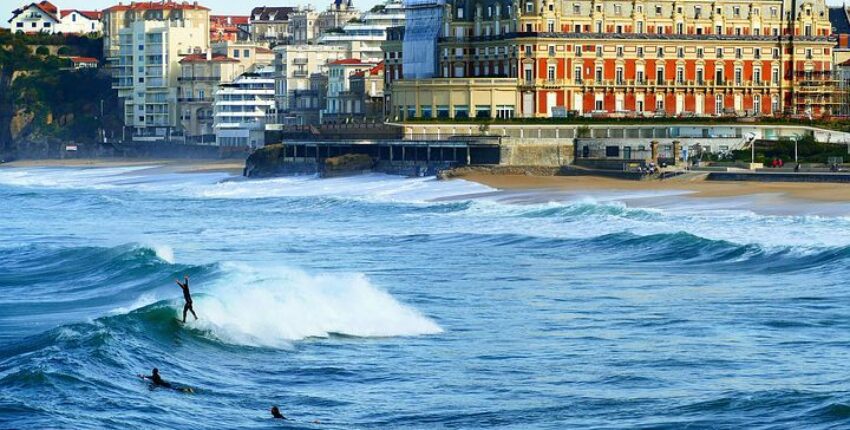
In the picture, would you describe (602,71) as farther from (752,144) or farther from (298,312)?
(298,312)

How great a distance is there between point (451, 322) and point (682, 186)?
40.8 m

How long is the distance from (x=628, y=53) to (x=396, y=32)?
18.3 meters

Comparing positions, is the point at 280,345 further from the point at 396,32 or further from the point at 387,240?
the point at 396,32

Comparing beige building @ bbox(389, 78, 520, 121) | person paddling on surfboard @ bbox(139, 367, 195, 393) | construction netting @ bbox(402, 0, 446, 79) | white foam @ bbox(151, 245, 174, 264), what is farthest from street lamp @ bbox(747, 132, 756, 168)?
person paddling on surfboard @ bbox(139, 367, 195, 393)

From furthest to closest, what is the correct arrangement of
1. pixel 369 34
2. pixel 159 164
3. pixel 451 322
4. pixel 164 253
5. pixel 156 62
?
1. pixel 156 62
2. pixel 369 34
3. pixel 159 164
4. pixel 164 253
5. pixel 451 322

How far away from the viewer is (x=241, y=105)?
151 m

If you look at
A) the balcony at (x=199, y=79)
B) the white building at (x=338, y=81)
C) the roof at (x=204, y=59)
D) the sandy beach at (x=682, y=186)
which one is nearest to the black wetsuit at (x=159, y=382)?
the sandy beach at (x=682, y=186)

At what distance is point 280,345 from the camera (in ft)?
122

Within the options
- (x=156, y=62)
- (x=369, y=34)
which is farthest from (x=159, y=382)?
(x=156, y=62)

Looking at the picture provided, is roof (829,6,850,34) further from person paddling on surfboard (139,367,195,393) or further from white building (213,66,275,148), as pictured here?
person paddling on surfboard (139,367,195,393)

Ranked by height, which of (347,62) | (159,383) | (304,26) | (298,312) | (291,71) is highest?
(304,26)

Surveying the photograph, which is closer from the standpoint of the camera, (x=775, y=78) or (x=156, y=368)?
(x=156, y=368)

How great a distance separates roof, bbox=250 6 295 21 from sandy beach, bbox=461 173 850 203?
104 metres

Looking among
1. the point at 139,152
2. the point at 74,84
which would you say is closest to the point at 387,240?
the point at 139,152
